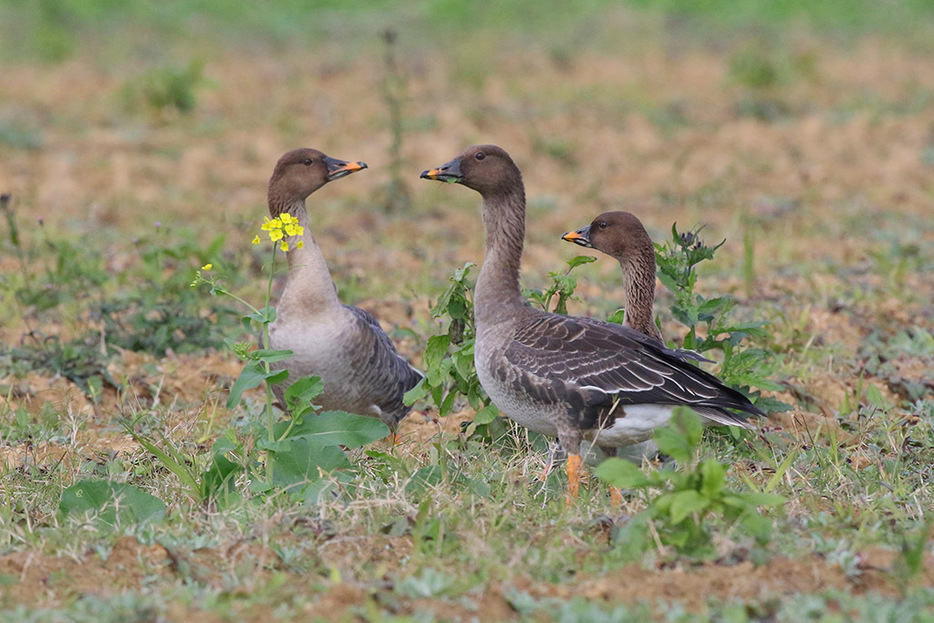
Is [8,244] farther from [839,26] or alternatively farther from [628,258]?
[839,26]

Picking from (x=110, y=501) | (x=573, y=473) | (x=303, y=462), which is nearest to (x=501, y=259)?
(x=573, y=473)

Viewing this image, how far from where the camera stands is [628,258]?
19.2 ft

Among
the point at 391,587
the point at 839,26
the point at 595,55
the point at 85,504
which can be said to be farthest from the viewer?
the point at 839,26

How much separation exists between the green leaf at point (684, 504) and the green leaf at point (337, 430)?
130cm

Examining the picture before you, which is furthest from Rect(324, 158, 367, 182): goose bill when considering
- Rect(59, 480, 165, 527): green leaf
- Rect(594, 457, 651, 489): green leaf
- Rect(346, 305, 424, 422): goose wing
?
Rect(594, 457, 651, 489): green leaf

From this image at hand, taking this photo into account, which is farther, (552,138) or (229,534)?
(552,138)

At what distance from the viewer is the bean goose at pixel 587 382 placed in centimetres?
500

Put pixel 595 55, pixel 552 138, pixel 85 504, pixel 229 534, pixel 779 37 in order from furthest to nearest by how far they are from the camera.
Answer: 1. pixel 779 37
2. pixel 595 55
3. pixel 552 138
4. pixel 85 504
5. pixel 229 534

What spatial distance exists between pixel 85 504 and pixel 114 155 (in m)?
8.73

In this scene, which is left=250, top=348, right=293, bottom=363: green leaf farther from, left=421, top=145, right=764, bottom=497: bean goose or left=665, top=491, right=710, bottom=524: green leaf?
left=665, top=491, right=710, bottom=524: green leaf

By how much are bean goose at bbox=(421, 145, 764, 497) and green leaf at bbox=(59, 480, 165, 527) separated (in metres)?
1.48

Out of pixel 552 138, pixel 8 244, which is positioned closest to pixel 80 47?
pixel 552 138

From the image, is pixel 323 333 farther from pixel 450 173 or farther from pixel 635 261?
pixel 635 261

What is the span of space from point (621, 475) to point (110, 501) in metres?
1.99
